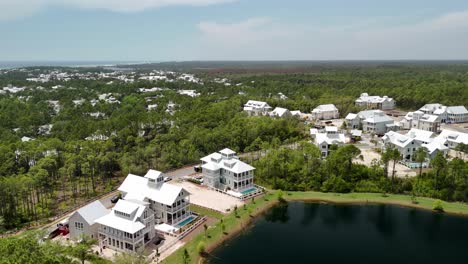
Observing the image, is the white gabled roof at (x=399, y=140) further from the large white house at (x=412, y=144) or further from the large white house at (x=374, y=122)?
the large white house at (x=374, y=122)

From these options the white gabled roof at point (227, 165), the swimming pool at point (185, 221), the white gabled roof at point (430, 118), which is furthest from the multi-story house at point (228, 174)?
the white gabled roof at point (430, 118)

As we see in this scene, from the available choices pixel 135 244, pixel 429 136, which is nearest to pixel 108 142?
pixel 135 244

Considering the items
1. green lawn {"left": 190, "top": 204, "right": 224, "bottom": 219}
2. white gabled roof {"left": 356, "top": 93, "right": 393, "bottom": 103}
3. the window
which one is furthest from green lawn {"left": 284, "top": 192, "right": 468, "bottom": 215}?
white gabled roof {"left": 356, "top": 93, "right": 393, "bottom": 103}

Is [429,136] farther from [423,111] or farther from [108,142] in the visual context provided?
[108,142]

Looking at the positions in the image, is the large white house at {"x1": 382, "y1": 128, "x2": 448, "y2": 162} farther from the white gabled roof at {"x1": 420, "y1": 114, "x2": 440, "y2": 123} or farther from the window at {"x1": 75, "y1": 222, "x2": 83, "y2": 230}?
the window at {"x1": 75, "y1": 222, "x2": 83, "y2": 230}

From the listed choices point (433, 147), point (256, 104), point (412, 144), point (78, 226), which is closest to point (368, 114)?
point (412, 144)

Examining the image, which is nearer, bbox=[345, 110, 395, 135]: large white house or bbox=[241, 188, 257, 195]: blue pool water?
bbox=[241, 188, 257, 195]: blue pool water
